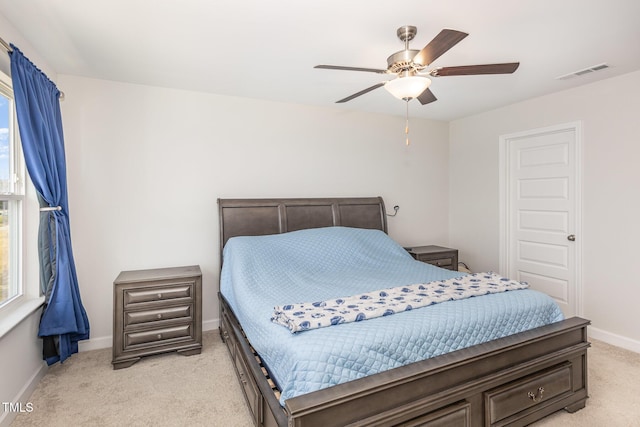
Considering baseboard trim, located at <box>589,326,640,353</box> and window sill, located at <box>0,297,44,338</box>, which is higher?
window sill, located at <box>0,297,44,338</box>

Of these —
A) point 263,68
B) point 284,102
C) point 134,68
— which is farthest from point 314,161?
point 134,68

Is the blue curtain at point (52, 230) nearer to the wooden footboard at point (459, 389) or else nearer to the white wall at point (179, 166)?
the white wall at point (179, 166)

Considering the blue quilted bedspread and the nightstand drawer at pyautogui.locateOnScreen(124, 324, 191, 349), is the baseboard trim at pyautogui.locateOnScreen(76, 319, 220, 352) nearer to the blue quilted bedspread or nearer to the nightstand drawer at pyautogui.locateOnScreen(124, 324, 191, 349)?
the nightstand drawer at pyautogui.locateOnScreen(124, 324, 191, 349)

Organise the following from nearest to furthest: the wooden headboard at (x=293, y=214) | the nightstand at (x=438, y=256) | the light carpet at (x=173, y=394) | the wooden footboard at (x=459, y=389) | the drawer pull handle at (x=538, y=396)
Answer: the wooden footboard at (x=459, y=389), the drawer pull handle at (x=538, y=396), the light carpet at (x=173, y=394), the wooden headboard at (x=293, y=214), the nightstand at (x=438, y=256)

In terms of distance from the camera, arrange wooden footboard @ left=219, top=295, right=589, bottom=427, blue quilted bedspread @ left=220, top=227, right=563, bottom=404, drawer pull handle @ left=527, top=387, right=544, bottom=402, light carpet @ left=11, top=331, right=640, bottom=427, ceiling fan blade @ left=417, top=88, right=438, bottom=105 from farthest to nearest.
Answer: ceiling fan blade @ left=417, top=88, right=438, bottom=105
light carpet @ left=11, top=331, right=640, bottom=427
drawer pull handle @ left=527, top=387, right=544, bottom=402
blue quilted bedspread @ left=220, top=227, right=563, bottom=404
wooden footboard @ left=219, top=295, right=589, bottom=427

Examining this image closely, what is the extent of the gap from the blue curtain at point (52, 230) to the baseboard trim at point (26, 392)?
0.10 meters

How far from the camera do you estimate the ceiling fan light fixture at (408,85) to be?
201 centimetres

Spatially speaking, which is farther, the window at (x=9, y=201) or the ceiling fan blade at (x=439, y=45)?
the window at (x=9, y=201)

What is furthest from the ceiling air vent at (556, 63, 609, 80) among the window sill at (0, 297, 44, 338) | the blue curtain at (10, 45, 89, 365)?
the window sill at (0, 297, 44, 338)

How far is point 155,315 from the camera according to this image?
2.78 metres

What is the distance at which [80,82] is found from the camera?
2.98 m

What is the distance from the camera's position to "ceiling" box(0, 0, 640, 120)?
193 cm

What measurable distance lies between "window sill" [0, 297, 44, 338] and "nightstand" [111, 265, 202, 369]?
0.49 metres

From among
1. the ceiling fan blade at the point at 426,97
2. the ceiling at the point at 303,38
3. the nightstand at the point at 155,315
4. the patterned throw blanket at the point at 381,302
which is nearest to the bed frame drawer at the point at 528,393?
the patterned throw blanket at the point at 381,302
